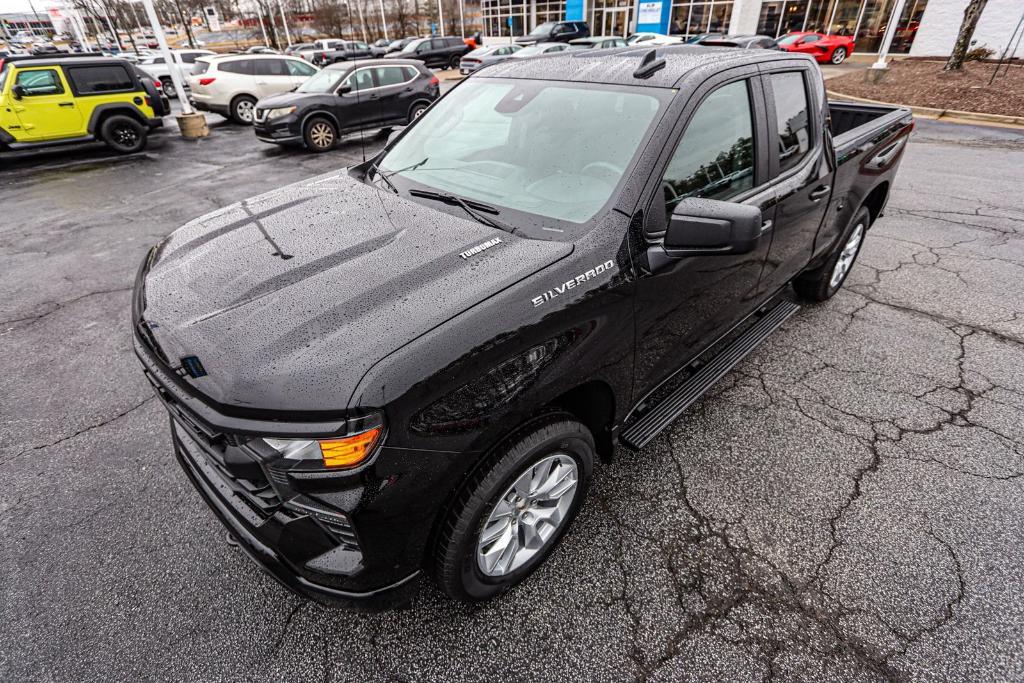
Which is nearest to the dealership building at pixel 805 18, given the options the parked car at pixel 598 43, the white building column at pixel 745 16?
the white building column at pixel 745 16

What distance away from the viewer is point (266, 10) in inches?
1716

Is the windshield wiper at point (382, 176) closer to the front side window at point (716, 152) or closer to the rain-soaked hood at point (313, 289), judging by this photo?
the rain-soaked hood at point (313, 289)

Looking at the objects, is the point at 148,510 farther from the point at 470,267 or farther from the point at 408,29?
the point at 408,29

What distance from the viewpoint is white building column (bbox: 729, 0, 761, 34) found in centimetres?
2672

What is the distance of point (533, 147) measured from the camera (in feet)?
8.14

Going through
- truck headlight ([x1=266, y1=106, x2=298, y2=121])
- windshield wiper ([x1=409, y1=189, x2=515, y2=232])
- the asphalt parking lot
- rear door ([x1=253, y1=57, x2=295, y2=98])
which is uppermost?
windshield wiper ([x1=409, y1=189, x2=515, y2=232])

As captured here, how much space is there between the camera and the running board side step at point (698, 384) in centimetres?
250

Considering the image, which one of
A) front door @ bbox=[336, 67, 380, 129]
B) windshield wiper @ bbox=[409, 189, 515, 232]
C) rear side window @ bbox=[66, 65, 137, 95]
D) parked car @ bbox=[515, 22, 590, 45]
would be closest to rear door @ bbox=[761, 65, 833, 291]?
windshield wiper @ bbox=[409, 189, 515, 232]

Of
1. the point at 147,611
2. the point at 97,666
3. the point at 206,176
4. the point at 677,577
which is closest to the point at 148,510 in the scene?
the point at 147,611

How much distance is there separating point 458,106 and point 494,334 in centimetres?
199

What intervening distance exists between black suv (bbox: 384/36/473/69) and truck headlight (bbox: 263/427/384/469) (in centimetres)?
2761

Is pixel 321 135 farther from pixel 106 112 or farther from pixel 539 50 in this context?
pixel 539 50

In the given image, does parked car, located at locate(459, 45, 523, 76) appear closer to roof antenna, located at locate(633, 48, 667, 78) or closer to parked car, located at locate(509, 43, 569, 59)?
parked car, located at locate(509, 43, 569, 59)

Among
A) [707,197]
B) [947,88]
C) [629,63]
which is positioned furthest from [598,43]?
[707,197]
